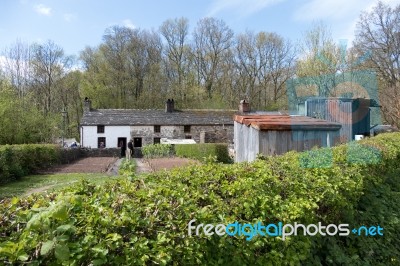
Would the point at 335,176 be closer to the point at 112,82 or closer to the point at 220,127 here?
the point at 220,127

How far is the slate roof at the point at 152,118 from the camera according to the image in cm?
4016

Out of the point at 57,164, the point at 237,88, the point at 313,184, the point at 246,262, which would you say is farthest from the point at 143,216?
the point at 237,88

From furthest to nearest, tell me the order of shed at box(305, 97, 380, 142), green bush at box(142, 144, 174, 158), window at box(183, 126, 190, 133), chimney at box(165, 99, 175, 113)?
chimney at box(165, 99, 175, 113) → window at box(183, 126, 190, 133) → green bush at box(142, 144, 174, 158) → shed at box(305, 97, 380, 142)

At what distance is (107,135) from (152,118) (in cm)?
602

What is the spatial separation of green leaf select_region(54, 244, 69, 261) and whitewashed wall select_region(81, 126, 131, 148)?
3957 centimetres

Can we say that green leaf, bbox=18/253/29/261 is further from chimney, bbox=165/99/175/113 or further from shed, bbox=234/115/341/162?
chimney, bbox=165/99/175/113

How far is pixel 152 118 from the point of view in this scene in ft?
136

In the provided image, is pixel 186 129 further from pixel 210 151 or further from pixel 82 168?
pixel 82 168

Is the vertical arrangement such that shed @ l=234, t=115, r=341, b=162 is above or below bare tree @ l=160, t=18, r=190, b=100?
below

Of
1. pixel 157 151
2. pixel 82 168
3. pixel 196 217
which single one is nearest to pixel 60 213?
pixel 196 217

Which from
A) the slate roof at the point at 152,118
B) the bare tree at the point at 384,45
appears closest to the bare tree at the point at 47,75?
the slate roof at the point at 152,118

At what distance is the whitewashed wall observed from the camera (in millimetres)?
39406

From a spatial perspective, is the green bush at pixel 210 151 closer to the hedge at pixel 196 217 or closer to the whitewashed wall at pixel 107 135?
the whitewashed wall at pixel 107 135

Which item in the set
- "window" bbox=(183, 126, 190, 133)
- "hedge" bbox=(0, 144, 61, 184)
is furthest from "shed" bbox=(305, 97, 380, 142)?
"window" bbox=(183, 126, 190, 133)
